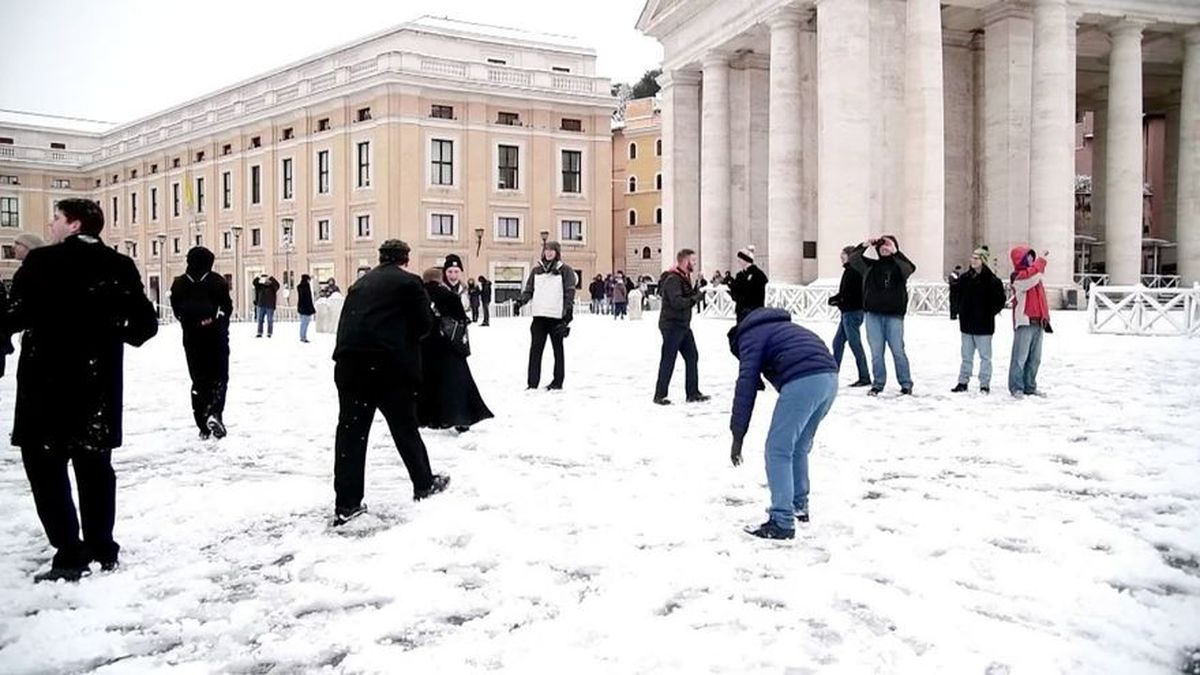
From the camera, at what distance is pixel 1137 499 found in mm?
6098

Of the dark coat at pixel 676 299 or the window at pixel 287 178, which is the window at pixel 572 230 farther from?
the dark coat at pixel 676 299

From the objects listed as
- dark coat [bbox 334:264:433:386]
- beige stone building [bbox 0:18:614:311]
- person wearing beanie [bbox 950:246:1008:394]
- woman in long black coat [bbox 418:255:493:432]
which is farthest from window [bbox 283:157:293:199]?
dark coat [bbox 334:264:433:386]

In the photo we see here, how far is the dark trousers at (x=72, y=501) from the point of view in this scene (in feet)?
15.5

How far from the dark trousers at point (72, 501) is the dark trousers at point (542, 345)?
7125 mm

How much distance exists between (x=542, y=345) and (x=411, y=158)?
37.3 m

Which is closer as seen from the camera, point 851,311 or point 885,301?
point 885,301

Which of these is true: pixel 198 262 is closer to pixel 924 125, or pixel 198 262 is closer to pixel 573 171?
pixel 924 125

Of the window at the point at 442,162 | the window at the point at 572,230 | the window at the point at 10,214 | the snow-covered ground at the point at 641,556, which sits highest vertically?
→ the window at the point at 442,162

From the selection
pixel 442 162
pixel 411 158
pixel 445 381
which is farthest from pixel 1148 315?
pixel 442 162

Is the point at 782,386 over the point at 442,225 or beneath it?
beneath

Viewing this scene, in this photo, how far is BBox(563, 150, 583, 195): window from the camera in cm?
5134

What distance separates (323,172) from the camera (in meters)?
50.7

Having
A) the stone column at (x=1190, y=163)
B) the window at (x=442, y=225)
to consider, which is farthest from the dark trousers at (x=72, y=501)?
the window at (x=442, y=225)

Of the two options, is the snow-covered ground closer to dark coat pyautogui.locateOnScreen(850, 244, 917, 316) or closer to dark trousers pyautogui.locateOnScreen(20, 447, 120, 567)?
dark trousers pyautogui.locateOnScreen(20, 447, 120, 567)
